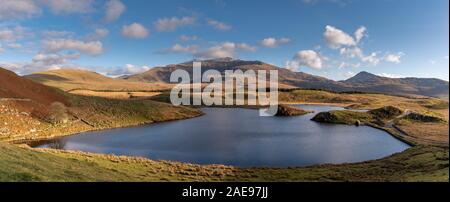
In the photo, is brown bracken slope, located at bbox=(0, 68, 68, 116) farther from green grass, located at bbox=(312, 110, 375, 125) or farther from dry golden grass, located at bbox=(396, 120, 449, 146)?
dry golden grass, located at bbox=(396, 120, 449, 146)

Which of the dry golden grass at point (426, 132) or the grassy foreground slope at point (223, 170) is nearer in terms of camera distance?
the grassy foreground slope at point (223, 170)

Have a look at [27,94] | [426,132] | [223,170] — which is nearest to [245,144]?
[223,170]

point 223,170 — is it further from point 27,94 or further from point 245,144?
point 27,94

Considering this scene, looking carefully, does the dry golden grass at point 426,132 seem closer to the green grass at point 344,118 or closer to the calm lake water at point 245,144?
the calm lake water at point 245,144

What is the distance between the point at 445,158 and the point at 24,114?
86.3 metres

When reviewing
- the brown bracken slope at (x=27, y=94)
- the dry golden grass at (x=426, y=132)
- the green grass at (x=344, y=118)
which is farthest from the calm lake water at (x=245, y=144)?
the brown bracken slope at (x=27, y=94)

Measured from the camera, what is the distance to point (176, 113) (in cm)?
13188

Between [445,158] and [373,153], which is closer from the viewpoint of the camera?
[445,158]

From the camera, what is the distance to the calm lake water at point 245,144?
2245 inches
